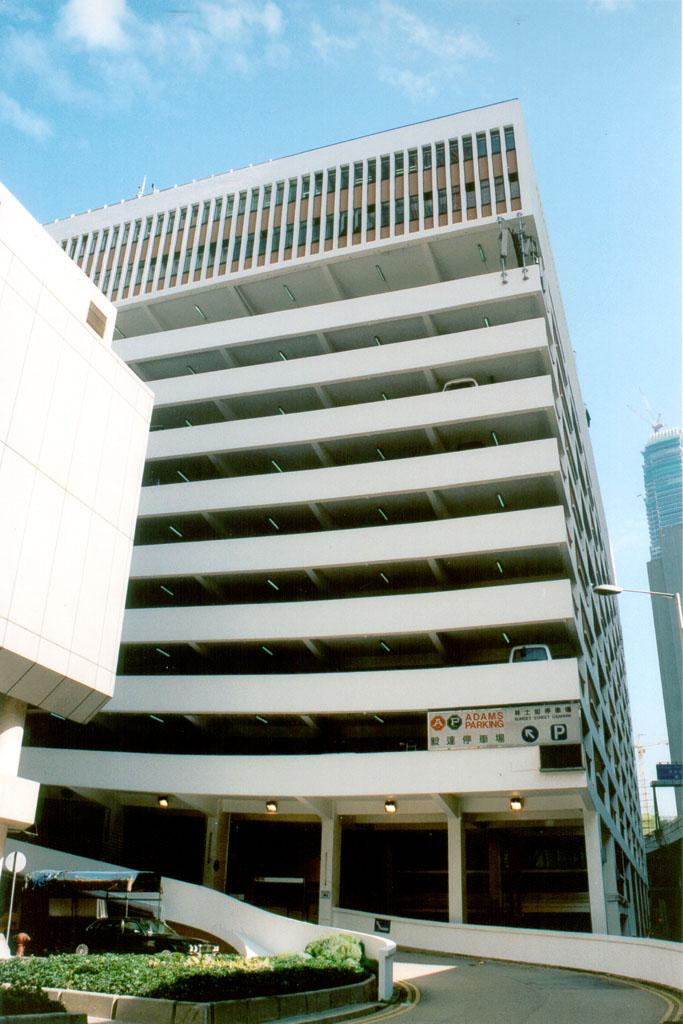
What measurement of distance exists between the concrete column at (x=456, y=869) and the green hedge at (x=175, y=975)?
1198 centimetres

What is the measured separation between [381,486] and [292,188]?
17.1m

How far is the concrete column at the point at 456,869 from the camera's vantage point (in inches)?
998

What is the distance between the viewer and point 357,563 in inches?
1190

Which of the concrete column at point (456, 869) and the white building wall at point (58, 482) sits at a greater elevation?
the white building wall at point (58, 482)

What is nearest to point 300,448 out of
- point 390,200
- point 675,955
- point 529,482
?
point 529,482

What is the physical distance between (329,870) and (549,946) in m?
8.52

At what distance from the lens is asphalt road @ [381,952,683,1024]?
496 inches

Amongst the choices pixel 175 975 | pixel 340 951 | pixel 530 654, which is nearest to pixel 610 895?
pixel 530 654

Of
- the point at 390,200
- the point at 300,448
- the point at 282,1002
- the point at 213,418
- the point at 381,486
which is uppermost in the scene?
A: the point at 390,200

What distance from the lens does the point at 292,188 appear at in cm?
3894

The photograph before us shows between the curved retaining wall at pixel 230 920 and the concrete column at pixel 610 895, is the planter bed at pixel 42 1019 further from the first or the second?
the concrete column at pixel 610 895

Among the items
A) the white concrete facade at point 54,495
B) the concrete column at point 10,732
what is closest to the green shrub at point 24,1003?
the white concrete facade at point 54,495

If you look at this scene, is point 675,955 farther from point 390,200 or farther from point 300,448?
point 390,200

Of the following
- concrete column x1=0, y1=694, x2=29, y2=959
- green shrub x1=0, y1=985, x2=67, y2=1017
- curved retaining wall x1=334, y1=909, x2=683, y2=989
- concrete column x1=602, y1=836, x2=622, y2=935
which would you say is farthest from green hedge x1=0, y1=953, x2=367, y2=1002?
concrete column x1=602, y1=836, x2=622, y2=935
